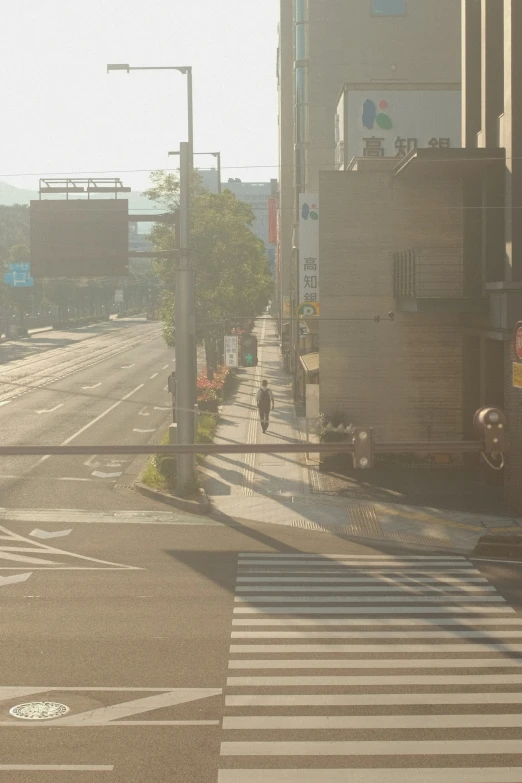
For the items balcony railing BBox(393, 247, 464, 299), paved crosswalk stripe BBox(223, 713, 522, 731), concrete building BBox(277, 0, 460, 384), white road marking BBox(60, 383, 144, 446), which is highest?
concrete building BBox(277, 0, 460, 384)

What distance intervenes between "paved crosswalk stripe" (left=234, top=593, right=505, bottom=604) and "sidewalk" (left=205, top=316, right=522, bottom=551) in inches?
172

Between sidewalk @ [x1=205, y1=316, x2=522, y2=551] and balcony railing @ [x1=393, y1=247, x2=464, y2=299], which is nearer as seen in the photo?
sidewalk @ [x1=205, y1=316, x2=522, y2=551]

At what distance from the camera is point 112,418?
145 feet

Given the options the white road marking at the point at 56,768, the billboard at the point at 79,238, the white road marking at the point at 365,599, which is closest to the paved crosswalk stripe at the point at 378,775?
the white road marking at the point at 56,768

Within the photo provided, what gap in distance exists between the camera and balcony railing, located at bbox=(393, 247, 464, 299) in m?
31.6

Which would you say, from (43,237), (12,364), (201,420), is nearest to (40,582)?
(43,237)

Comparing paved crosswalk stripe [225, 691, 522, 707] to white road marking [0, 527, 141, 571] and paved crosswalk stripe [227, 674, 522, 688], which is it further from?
white road marking [0, 527, 141, 571]

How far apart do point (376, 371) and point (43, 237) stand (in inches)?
440

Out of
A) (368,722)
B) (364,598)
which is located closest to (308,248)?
(364,598)

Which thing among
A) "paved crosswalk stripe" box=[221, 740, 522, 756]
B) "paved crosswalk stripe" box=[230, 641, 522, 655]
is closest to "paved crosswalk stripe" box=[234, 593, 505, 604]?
"paved crosswalk stripe" box=[230, 641, 522, 655]

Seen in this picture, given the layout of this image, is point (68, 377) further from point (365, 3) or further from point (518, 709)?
point (518, 709)

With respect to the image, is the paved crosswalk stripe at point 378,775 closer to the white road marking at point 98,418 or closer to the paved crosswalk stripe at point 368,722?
the paved crosswalk stripe at point 368,722

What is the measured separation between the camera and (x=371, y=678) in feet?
47.6

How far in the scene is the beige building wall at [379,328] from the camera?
32656 mm
